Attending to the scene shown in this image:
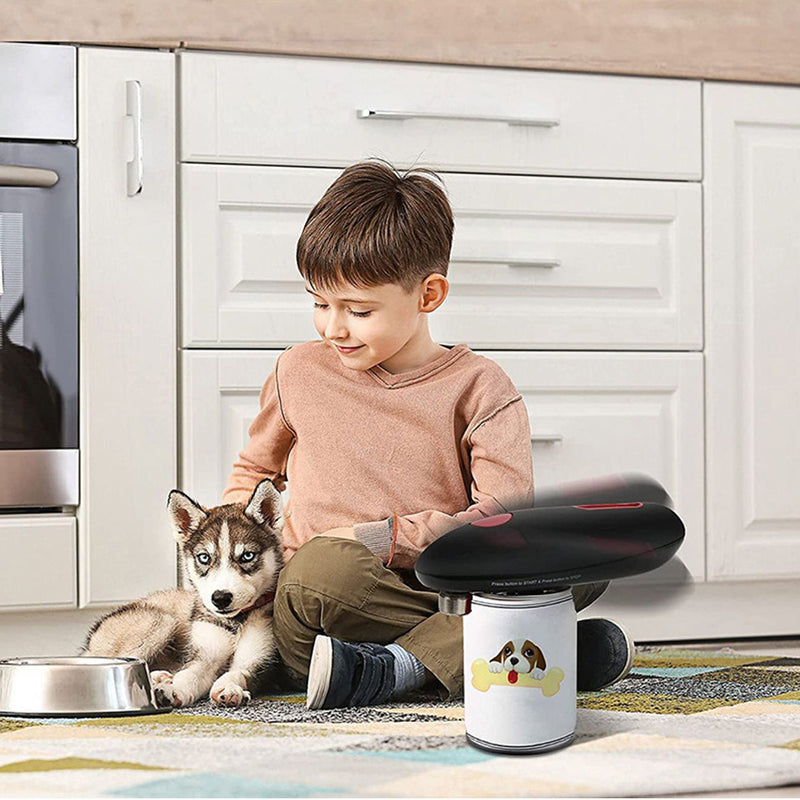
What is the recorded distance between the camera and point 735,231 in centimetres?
210

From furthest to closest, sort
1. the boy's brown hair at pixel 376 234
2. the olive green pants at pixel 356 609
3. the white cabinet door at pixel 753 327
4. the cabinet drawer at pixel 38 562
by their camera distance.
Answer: the white cabinet door at pixel 753 327
the cabinet drawer at pixel 38 562
the boy's brown hair at pixel 376 234
the olive green pants at pixel 356 609

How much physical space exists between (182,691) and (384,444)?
1.27ft

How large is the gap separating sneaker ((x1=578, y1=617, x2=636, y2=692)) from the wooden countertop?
0.97 m

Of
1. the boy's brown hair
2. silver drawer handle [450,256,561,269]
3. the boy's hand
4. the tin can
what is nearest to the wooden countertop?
silver drawer handle [450,256,561,269]

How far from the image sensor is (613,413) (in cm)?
204

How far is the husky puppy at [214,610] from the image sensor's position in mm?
1417

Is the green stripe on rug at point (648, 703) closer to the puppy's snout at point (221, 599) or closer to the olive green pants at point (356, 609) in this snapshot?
the olive green pants at point (356, 609)

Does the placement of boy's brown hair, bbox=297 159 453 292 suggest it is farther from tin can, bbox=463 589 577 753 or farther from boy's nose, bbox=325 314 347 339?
tin can, bbox=463 589 577 753

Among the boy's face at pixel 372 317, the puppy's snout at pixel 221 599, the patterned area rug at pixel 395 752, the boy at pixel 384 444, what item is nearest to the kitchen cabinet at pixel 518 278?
the boy at pixel 384 444

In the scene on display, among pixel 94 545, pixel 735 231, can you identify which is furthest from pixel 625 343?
pixel 94 545

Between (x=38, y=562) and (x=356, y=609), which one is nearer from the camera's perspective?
(x=356, y=609)

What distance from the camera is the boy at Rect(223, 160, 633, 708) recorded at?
55.7 inches

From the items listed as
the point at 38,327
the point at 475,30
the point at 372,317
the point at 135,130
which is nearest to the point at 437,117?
the point at 475,30

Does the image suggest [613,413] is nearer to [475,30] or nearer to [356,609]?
[475,30]
